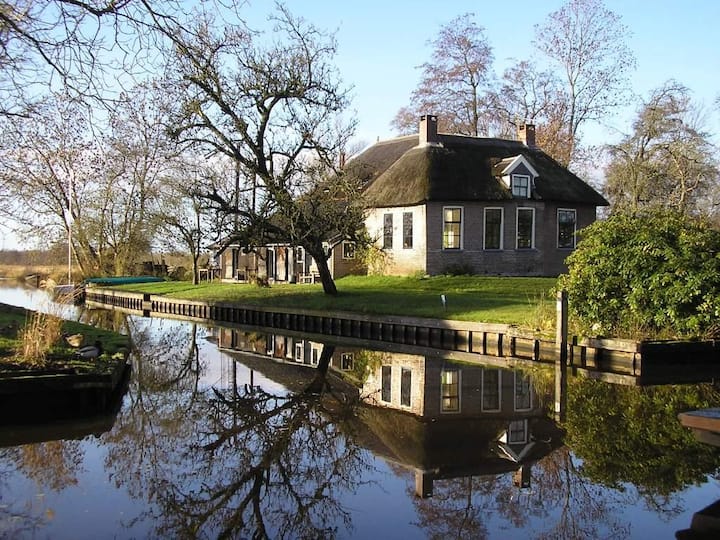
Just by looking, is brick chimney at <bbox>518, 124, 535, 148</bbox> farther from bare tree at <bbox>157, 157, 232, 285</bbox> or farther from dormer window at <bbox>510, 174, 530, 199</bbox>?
bare tree at <bbox>157, 157, 232, 285</bbox>

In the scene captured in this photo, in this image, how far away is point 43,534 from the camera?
249 inches

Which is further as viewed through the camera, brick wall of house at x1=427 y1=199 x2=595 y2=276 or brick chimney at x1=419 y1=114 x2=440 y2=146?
brick chimney at x1=419 y1=114 x2=440 y2=146

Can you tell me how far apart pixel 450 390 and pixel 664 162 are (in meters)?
31.3

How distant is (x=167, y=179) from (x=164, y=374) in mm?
29186

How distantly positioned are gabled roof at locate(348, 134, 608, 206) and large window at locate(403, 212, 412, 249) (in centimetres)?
66

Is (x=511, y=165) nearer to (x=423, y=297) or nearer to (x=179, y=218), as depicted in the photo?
(x=423, y=297)

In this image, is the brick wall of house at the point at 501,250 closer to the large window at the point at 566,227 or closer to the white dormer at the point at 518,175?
the large window at the point at 566,227

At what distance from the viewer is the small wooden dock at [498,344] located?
49.8 feet

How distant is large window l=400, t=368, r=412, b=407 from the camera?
12.5 metres

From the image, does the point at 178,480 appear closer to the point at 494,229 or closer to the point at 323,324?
the point at 323,324

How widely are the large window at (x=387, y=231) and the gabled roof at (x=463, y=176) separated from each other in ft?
2.62

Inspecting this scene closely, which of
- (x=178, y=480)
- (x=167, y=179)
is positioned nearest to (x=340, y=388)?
(x=178, y=480)

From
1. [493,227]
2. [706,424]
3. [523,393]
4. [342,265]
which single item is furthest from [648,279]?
[342,265]

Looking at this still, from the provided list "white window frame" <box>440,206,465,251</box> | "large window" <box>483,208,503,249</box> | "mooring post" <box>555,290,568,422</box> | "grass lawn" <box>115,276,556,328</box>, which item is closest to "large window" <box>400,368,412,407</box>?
"mooring post" <box>555,290,568,422</box>
